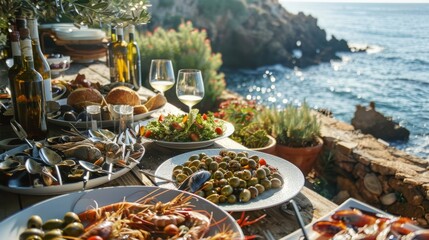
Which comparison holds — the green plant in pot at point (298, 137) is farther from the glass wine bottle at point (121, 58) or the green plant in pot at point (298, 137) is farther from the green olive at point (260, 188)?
the green olive at point (260, 188)

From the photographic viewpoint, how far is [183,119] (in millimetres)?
1868

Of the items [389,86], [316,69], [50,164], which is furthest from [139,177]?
[316,69]

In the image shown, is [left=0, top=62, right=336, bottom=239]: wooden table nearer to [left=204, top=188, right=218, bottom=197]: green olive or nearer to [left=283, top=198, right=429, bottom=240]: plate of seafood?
[left=204, top=188, right=218, bottom=197]: green olive

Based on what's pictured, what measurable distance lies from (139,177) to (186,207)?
444 millimetres

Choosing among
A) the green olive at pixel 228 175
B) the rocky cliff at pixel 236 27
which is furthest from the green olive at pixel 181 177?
the rocky cliff at pixel 236 27

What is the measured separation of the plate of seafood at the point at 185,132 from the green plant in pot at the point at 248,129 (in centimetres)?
138

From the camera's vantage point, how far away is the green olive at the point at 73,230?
0.96m

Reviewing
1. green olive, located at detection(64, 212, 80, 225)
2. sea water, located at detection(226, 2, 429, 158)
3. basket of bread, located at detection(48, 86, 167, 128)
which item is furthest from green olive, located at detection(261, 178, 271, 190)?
sea water, located at detection(226, 2, 429, 158)

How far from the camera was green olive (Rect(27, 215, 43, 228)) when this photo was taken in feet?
3.28

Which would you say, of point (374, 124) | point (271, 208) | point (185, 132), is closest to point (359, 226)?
point (271, 208)

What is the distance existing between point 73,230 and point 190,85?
117cm

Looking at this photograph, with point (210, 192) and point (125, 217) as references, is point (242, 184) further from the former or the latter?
point (125, 217)

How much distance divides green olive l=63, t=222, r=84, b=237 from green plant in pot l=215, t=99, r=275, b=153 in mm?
2287

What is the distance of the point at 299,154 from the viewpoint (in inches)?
155
